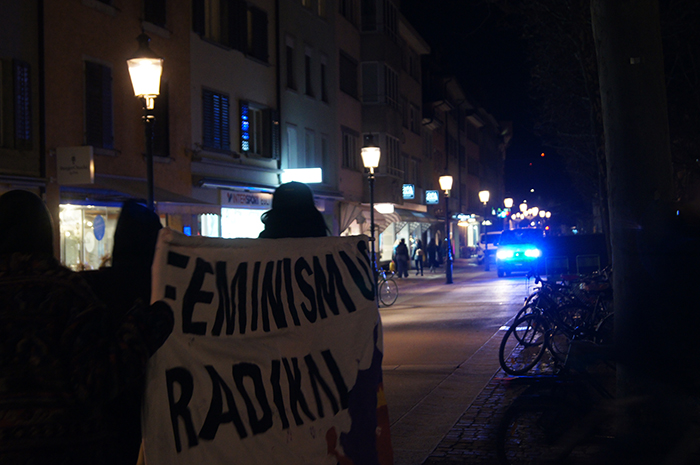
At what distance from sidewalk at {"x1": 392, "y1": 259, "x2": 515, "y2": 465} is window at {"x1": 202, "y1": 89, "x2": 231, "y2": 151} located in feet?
46.0

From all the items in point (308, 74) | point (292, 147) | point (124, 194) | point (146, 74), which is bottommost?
point (124, 194)

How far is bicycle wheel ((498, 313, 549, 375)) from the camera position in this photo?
992 centimetres

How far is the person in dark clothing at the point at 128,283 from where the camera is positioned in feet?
10.4

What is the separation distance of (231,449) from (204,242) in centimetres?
87

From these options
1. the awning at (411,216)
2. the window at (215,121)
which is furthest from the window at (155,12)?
the awning at (411,216)

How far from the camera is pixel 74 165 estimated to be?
53.3 feet

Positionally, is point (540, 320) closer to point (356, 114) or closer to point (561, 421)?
point (561, 421)

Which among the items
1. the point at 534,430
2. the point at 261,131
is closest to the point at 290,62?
the point at 261,131

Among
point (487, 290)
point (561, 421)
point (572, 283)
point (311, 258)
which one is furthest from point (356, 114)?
point (311, 258)

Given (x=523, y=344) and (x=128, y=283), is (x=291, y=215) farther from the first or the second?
(x=523, y=344)

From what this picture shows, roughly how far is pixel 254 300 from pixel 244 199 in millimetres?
21255

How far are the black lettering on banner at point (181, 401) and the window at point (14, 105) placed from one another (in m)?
14.1

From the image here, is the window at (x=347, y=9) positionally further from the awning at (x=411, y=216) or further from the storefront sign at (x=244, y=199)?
the storefront sign at (x=244, y=199)

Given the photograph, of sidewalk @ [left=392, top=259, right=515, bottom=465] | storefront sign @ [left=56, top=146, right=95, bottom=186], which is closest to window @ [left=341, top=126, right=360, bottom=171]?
storefront sign @ [left=56, top=146, right=95, bottom=186]
